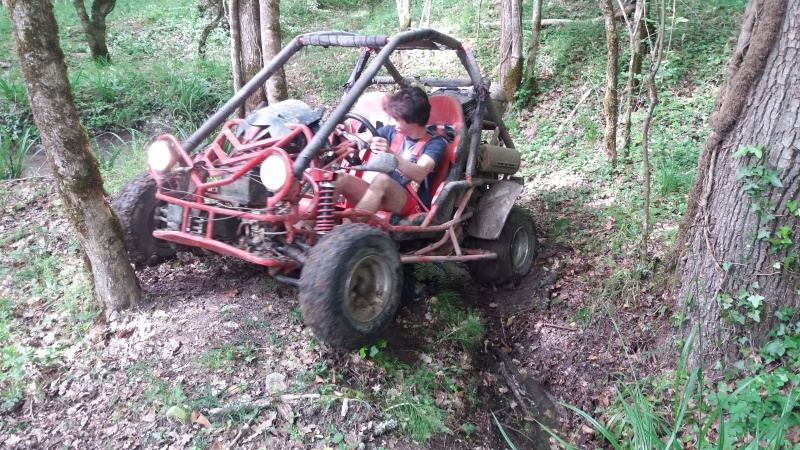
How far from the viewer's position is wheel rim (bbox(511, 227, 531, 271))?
4391 mm

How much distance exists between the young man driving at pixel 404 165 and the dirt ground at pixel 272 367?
0.77 metres

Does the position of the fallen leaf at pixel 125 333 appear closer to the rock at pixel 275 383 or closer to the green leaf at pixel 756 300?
→ the rock at pixel 275 383

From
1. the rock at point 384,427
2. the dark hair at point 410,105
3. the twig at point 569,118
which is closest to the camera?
the rock at point 384,427

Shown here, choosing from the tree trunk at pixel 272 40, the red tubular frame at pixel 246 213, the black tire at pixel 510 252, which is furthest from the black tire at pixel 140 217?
the black tire at pixel 510 252

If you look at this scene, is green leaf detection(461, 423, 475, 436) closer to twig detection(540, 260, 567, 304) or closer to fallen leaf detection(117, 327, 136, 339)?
twig detection(540, 260, 567, 304)

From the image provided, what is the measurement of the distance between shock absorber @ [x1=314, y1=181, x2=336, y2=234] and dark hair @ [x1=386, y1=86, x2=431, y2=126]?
38.4 inches

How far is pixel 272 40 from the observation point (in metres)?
5.36

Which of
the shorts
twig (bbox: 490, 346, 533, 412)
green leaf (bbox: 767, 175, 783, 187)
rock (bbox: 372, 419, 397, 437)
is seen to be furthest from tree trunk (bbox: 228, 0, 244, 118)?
green leaf (bbox: 767, 175, 783, 187)

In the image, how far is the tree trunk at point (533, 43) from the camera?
23.6ft

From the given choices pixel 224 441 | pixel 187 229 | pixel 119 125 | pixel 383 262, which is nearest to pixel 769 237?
pixel 383 262

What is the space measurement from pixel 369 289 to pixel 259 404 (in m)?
0.82

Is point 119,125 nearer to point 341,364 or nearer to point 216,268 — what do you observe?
point 216,268

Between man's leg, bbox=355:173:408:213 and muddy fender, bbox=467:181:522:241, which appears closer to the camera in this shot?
man's leg, bbox=355:173:408:213

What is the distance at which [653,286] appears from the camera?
11.5 ft
